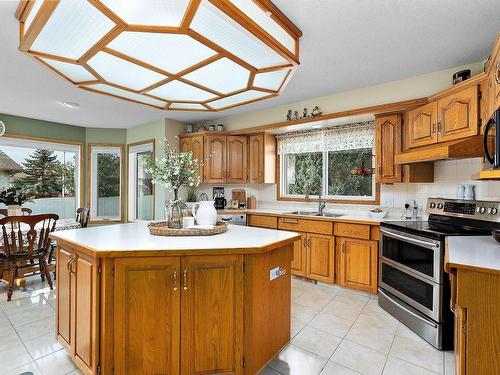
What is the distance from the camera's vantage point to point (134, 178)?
5.59 meters

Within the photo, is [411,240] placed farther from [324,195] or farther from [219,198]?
[219,198]

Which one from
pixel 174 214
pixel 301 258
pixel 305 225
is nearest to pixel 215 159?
pixel 305 225

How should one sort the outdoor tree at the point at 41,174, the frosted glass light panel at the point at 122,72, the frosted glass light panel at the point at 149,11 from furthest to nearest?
the outdoor tree at the point at 41,174
the frosted glass light panel at the point at 122,72
the frosted glass light panel at the point at 149,11

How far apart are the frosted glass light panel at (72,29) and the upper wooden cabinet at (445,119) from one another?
9.19 ft

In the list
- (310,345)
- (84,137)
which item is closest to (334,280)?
(310,345)

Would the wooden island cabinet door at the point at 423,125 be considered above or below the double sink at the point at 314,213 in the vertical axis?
above

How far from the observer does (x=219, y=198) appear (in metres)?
4.78

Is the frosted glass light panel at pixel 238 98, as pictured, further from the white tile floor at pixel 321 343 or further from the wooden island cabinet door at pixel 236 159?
the white tile floor at pixel 321 343

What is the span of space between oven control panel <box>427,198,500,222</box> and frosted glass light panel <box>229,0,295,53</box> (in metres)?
2.13

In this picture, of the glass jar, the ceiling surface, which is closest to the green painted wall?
the ceiling surface

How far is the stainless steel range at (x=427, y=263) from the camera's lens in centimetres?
222

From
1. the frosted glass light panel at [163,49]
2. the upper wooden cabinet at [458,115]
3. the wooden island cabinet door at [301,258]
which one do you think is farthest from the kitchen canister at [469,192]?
the frosted glass light panel at [163,49]

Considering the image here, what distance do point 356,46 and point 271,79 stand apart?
0.95m

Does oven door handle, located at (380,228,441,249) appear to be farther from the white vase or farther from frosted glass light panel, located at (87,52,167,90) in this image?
the white vase
